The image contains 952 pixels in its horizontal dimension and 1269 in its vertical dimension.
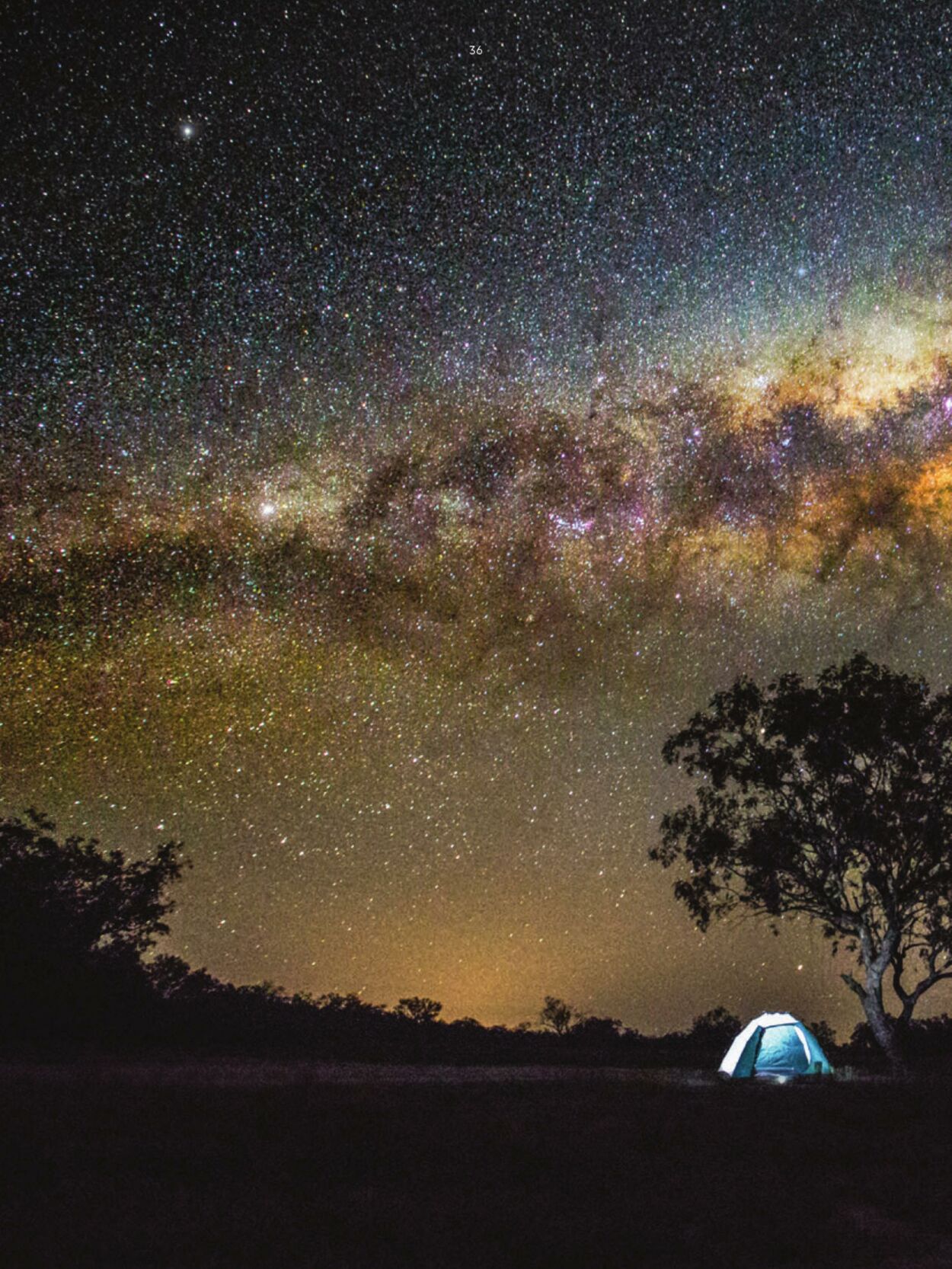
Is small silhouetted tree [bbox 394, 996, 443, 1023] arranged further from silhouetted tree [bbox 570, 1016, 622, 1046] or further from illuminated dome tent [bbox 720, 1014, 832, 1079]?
illuminated dome tent [bbox 720, 1014, 832, 1079]

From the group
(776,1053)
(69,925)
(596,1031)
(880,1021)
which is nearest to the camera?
(776,1053)

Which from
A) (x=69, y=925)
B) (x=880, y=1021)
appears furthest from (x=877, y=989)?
(x=69, y=925)

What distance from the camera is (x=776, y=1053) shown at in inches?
667

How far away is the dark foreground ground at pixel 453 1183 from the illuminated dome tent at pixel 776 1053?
9.08 metres

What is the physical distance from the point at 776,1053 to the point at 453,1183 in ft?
47.4

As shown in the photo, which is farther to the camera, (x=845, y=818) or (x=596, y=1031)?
(x=596, y=1031)

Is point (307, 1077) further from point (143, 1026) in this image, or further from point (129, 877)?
point (129, 877)

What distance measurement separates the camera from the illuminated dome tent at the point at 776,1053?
16609mm

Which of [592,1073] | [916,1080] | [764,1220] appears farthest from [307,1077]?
[916,1080]

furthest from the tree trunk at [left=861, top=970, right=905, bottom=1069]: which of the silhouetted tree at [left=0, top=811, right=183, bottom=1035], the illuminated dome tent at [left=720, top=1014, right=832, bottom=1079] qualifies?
the silhouetted tree at [left=0, top=811, right=183, bottom=1035]

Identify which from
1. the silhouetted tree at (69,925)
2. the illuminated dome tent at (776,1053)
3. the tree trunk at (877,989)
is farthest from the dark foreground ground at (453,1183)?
the silhouetted tree at (69,925)

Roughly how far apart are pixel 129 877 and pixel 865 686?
26.7m

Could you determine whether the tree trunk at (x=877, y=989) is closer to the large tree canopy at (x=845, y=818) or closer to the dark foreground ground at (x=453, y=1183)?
the large tree canopy at (x=845, y=818)

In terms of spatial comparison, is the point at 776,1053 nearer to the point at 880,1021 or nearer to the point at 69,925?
the point at 880,1021
